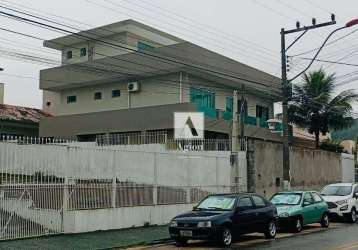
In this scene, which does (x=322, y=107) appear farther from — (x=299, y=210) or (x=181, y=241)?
(x=181, y=241)

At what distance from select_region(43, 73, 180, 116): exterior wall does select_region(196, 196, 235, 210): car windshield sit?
17.3 meters

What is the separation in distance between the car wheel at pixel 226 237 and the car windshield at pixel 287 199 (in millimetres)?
5294

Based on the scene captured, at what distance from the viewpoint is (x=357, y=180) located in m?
41.5

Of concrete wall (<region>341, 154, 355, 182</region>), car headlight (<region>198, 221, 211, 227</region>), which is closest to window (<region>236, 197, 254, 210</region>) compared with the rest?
car headlight (<region>198, 221, 211, 227</region>)

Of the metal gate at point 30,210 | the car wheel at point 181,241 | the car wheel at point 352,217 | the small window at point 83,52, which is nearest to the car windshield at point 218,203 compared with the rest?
the car wheel at point 181,241

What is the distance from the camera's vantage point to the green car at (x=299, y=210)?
1836 centimetres

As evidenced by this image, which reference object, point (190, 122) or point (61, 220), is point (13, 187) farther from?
point (190, 122)

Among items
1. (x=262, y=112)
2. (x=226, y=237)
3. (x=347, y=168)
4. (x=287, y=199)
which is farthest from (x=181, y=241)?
(x=262, y=112)

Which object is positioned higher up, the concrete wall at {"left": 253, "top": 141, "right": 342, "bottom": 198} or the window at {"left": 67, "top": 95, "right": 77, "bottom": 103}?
the window at {"left": 67, "top": 95, "right": 77, "bottom": 103}

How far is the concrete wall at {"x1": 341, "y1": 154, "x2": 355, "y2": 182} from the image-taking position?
124 ft

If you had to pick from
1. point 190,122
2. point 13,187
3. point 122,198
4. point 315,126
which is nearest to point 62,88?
point 190,122

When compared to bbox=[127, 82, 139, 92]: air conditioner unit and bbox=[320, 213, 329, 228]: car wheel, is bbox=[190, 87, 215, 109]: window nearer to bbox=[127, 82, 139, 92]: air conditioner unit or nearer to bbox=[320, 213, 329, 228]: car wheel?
bbox=[127, 82, 139, 92]: air conditioner unit

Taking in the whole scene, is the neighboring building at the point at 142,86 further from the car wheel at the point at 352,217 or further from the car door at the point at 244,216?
the car door at the point at 244,216

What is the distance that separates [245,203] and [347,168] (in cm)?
2507
